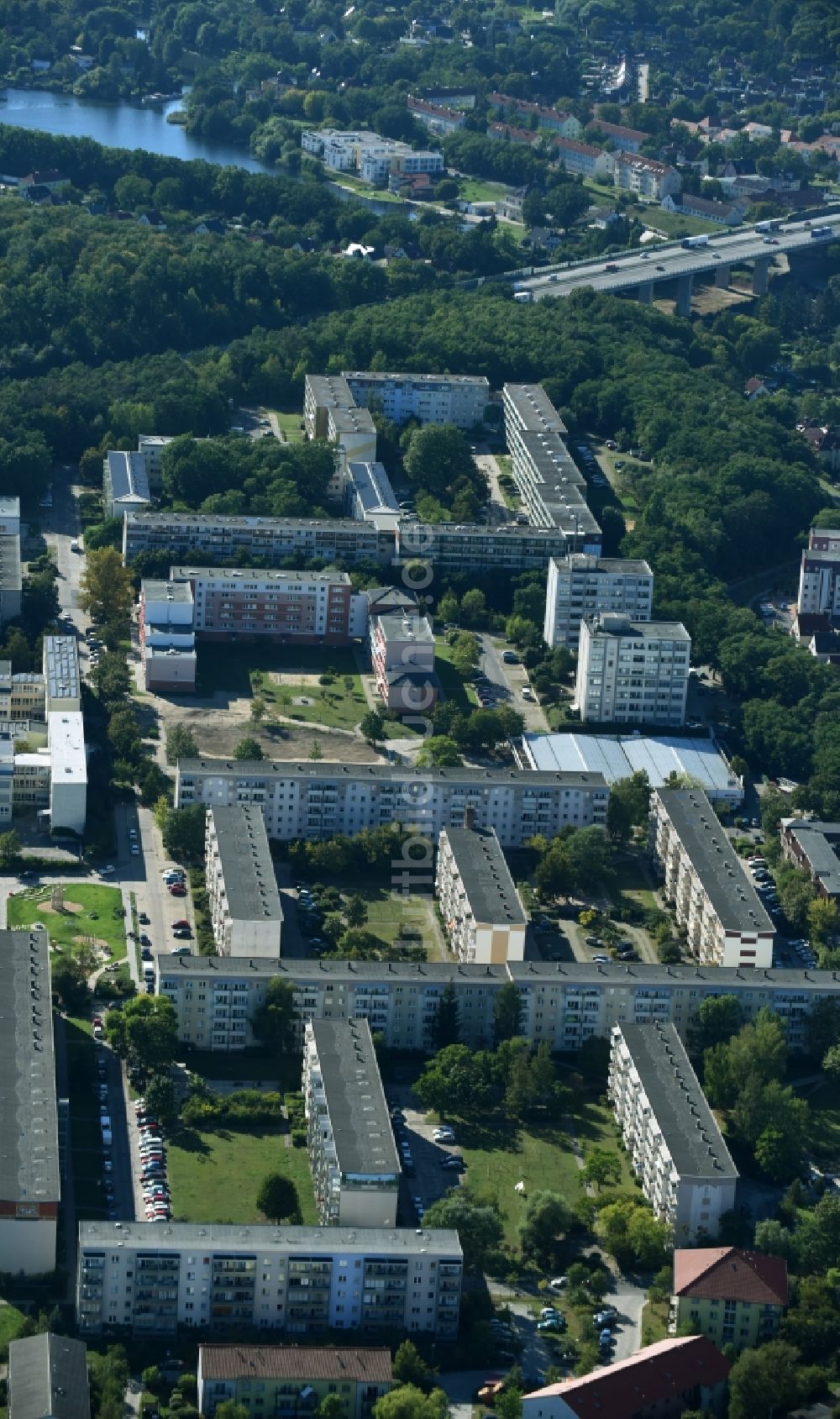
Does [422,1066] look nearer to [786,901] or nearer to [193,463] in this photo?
[786,901]

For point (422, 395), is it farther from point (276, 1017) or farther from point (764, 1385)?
point (764, 1385)

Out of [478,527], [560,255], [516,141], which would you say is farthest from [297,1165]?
[516,141]

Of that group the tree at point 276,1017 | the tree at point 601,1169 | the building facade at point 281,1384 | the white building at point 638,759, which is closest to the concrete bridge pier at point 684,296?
the white building at point 638,759

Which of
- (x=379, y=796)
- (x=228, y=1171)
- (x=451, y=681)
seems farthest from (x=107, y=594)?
(x=228, y=1171)

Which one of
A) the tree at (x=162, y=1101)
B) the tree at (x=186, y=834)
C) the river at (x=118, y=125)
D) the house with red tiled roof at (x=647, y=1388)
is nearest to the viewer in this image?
the house with red tiled roof at (x=647, y=1388)

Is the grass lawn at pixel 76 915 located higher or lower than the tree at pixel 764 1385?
lower

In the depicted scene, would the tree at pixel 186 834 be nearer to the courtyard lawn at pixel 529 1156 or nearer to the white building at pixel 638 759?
the white building at pixel 638 759

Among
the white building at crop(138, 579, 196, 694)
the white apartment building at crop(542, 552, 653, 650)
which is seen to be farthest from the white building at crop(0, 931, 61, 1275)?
the white apartment building at crop(542, 552, 653, 650)
